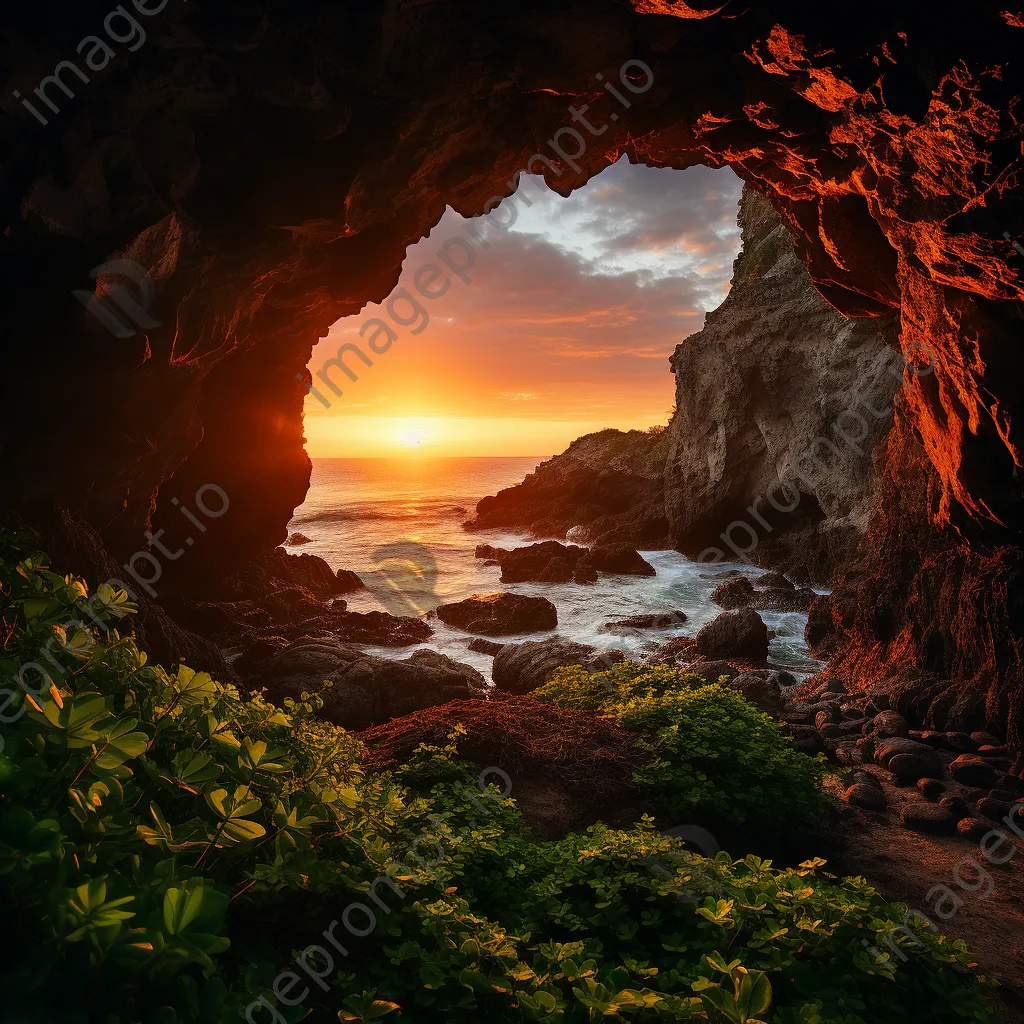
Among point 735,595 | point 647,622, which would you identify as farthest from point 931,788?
point 735,595

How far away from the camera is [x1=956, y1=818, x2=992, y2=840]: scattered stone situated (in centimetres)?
633

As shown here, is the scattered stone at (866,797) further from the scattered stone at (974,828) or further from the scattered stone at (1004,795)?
the scattered stone at (1004,795)

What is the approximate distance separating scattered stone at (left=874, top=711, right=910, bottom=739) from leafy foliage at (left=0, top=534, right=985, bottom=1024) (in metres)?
6.40

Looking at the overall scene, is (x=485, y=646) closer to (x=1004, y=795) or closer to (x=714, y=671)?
(x=714, y=671)

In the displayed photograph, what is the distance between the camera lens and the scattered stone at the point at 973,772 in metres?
7.33

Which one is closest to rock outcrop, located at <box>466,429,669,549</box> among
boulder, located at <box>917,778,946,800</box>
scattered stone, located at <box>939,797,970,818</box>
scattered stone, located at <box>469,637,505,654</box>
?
scattered stone, located at <box>469,637,505,654</box>

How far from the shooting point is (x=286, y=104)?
7234 mm

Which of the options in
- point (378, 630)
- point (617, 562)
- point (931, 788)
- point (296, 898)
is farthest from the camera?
point (617, 562)

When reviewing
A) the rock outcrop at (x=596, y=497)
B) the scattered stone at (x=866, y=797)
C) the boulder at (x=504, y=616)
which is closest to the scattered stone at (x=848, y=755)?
the scattered stone at (x=866, y=797)

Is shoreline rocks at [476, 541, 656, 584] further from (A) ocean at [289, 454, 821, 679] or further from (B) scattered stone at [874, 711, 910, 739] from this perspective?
(B) scattered stone at [874, 711, 910, 739]

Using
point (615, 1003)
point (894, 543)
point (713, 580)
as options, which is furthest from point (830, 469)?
point (615, 1003)

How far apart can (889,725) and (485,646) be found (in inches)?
433

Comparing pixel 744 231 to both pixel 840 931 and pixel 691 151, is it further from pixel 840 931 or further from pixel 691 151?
pixel 840 931

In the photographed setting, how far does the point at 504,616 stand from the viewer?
1984cm
